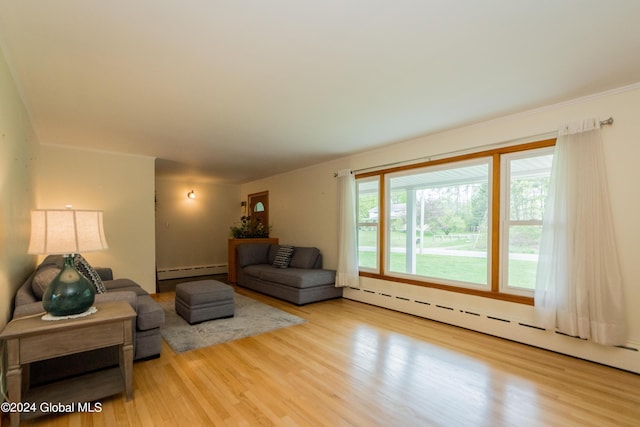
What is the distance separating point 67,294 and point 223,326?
1928 millimetres

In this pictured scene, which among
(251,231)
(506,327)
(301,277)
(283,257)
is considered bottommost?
(506,327)

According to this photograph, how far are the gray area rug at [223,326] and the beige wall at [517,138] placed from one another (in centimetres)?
157

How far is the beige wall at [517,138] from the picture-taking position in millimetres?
2566

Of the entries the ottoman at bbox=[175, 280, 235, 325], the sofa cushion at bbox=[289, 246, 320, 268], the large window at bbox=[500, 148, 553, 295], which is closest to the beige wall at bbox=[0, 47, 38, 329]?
the ottoman at bbox=[175, 280, 235, 325]

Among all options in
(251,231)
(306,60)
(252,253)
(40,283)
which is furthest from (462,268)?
(251,231)

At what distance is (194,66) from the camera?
2236 mm

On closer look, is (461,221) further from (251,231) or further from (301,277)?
(251,231)

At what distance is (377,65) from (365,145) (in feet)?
7.46

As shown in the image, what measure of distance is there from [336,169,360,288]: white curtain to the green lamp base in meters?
3.51

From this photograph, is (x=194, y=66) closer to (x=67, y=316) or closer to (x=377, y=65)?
(x=377, y=65)

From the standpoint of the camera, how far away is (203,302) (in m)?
3.76

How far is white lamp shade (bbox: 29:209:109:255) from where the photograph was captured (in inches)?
74.8

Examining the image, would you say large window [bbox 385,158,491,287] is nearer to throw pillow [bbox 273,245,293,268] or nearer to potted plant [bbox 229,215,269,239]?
throw pillow [bbox 273,245,293,268]

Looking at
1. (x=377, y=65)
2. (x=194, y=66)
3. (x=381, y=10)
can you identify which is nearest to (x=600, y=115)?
(x=377, y=65)
